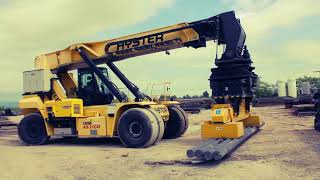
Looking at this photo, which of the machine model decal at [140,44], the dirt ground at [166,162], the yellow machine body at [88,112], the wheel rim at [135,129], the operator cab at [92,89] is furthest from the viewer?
the operator cab at [92,89]

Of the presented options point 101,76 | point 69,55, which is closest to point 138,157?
point 101,76

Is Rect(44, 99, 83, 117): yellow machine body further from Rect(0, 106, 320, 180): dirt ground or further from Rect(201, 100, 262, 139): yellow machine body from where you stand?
Rect(201, 100, 262, 139): yellow machine body

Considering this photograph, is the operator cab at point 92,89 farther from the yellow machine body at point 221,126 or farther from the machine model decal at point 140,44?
the yellow machine body at point 221,126

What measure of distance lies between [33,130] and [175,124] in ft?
15.8

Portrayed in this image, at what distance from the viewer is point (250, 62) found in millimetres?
11664

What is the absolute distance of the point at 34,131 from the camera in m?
13.7

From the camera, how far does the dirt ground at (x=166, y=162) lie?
7219mm

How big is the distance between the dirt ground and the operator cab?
6.76 ft

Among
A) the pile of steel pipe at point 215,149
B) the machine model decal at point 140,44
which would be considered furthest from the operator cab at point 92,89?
the pile of steel pipe at point 215,149

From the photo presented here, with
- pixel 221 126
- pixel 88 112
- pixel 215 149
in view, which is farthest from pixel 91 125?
pixel 215 149

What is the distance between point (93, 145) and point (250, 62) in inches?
215

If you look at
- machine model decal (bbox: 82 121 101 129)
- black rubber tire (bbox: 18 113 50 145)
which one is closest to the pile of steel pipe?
machine model decal (bbox: 82 121 101 129)

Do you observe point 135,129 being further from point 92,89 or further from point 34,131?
point 34,131

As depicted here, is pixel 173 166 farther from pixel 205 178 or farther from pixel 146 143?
→ pixel 146 143
